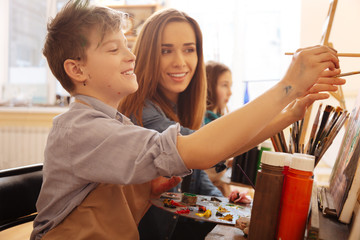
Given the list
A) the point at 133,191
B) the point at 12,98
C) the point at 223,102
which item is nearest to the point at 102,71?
the point at 133,191

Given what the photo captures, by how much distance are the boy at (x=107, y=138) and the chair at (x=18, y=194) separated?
154mm

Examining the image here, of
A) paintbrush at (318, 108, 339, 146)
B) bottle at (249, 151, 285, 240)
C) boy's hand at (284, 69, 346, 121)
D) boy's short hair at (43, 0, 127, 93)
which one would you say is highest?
boy's short hair at (43, 0, 127, 93)

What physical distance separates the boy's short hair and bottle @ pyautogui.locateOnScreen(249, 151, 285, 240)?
50 cm

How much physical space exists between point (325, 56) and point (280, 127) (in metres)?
0.29

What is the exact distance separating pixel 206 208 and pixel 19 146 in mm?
3308

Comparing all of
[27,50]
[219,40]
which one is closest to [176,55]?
[219,40]

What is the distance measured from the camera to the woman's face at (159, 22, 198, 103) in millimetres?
1445

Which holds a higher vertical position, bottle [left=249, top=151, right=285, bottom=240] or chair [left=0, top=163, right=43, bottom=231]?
bottle [left=249, top=151, right=285, bottom=240]

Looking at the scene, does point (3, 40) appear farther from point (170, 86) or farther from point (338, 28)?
point (338, 28)

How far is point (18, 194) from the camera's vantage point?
3.14ft

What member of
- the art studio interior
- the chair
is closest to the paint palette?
the art studio interior

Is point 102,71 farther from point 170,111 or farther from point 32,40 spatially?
point 32,40

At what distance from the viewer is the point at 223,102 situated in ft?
8.30

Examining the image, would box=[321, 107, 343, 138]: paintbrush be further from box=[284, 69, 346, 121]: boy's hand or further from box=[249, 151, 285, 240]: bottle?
box=[249, 151, 285, 240]: bottle
